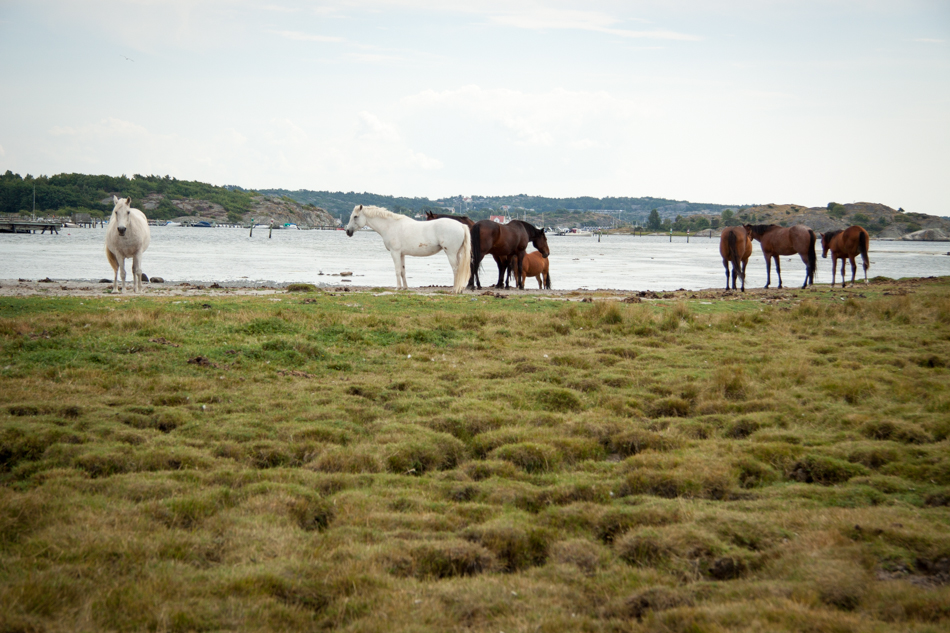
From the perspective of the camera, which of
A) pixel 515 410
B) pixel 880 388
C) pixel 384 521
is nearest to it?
pixel 384 521

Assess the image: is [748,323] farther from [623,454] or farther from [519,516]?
[519,516]

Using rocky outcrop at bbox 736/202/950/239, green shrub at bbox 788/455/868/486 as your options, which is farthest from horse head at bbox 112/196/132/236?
rocky outcrop at bbox 736/202/950/239

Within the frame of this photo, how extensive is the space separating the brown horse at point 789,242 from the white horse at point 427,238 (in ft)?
43.7

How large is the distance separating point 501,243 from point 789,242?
13195 millimetres

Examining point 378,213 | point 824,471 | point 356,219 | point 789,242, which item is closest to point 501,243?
point 378,213

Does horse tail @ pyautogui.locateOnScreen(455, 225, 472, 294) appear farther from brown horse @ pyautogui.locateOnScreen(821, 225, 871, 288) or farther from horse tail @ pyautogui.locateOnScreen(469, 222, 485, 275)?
brown horse @ pyautogui.locateOnScreen(821, 225, 871, 288)

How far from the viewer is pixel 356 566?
13.9 ft

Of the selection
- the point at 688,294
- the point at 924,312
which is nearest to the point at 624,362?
the point at 924,312

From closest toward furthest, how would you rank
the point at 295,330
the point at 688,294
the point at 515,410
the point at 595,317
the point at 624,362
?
the point at 515,410 < the point at 624,362 < the point at 295,330 < the point at 595,317 < the point at 688,294

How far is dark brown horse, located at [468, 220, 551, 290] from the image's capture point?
24516 mm

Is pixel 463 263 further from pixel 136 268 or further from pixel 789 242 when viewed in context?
pixel 789 242

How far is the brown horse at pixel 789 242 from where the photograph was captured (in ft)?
92.5

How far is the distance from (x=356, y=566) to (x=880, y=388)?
7782 mm

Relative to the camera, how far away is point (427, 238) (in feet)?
74.6
